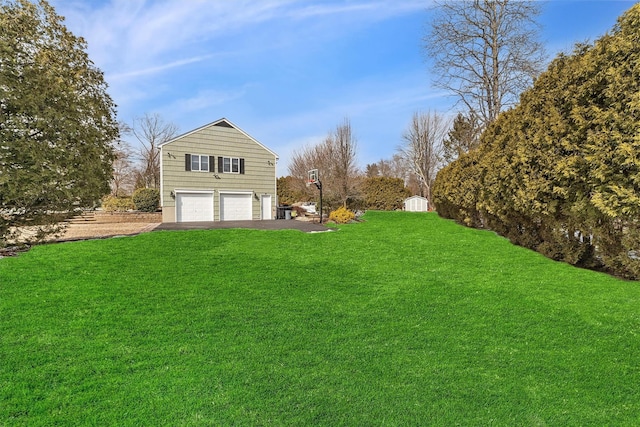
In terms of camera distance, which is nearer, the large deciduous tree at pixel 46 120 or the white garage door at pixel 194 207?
the large deciduous tree at pixel 46 120

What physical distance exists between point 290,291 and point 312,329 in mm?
1401

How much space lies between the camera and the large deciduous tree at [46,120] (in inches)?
271

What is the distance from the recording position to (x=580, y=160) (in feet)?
19.4

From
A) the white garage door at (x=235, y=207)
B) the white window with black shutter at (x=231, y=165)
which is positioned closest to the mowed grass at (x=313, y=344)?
the white garage door at (x=235, y=207)

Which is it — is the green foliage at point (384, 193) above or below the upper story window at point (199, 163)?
below

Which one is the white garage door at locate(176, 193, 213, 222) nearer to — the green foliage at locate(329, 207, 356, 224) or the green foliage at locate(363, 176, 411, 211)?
the green foliage at locate(329, 207, 356, 224)

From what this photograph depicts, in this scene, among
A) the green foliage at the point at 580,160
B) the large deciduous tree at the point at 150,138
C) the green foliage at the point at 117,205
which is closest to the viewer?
the green foliage at the point at 580,160

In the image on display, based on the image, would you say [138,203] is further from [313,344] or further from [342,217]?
[313,344]

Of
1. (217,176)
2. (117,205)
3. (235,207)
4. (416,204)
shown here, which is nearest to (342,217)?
(235,207)

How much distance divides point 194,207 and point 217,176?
89.8 inches

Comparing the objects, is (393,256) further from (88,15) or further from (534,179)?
(88,15)

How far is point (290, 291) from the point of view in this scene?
5.27 metres

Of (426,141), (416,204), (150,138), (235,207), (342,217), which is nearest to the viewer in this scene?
(342,217)

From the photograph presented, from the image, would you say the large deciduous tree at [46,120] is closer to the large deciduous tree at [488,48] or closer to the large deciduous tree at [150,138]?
the large deciduous tree at [488,48]
